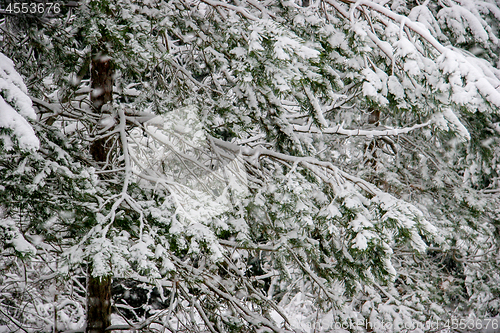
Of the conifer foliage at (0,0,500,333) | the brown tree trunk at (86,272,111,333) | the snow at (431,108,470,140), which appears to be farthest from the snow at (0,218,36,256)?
the snow at (431,108,470,140)

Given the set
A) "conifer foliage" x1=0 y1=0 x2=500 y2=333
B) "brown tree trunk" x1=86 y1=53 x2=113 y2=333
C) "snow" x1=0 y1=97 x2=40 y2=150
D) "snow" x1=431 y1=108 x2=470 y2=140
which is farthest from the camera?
"brown tree trunk" x1=86 y1=53 x2=113 y2=333

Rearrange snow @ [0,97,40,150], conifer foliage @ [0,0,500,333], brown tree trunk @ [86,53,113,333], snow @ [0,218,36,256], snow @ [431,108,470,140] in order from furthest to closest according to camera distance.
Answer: brown tree trunk @ [86,53,113,333], snow @ [431,108,470,140], conifer foliage @ [0,0,500,333], snow @ [0,218,36,256], snow @ [0,97,40,150]

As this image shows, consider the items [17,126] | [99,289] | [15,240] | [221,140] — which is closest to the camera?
[17,126]

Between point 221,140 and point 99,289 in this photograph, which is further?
point 99,289

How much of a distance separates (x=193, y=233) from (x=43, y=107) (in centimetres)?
216

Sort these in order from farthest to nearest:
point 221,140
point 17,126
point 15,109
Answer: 1. point 221,140
2. point 15,109
3. point 17,126

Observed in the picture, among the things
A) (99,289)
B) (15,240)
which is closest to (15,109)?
(15,240)

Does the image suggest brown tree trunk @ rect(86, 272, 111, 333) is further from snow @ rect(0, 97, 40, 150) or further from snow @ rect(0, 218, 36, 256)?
snow @ rect(0, 97, 40, 150)

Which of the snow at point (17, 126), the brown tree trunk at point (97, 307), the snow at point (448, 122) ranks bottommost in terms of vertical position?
the brown tree trunk at point (97, 307)

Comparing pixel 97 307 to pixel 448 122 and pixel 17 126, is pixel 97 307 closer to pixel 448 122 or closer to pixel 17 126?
pixel 17 126

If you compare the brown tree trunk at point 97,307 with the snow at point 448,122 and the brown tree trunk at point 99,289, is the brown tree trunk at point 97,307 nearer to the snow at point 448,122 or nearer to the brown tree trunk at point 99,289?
the brown tree trunk at point 99,289

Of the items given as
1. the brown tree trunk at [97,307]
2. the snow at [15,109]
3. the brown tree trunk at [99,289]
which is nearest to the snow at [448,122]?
the snow at [15,109]

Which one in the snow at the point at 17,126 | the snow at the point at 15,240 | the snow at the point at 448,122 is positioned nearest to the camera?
the snow at the point at 17,126

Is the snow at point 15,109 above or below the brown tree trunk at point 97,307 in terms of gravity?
above
